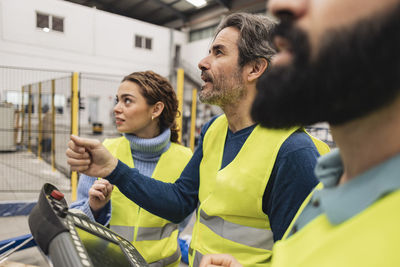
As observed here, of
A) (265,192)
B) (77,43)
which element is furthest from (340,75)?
(77,43)

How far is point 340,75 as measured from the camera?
43 cm

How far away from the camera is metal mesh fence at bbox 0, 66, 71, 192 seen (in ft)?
17.8

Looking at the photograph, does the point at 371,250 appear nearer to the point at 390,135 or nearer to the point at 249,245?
the point at 390,135

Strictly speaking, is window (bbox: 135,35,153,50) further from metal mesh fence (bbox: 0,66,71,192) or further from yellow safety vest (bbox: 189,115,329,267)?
yellow safety vest (bbox: 189,115,329,267)

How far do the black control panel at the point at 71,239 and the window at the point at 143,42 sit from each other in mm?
14536

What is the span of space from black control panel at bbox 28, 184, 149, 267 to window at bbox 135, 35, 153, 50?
47.7ft

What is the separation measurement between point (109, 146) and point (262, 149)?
1023 millimetres

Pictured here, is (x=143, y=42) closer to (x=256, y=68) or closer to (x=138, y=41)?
(x=138, y=41)

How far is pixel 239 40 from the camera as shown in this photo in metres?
1.22

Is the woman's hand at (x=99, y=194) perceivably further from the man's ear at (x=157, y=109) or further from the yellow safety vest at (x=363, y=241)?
the yellow safety vest at (x=363, y=241)

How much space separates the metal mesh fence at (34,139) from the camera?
5418 millimetres

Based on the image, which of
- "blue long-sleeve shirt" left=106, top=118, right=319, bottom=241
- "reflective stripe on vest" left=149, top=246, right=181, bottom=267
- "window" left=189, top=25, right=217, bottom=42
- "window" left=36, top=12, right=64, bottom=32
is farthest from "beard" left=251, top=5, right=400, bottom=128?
"window" left=189, top=25, right=217, bottom=42

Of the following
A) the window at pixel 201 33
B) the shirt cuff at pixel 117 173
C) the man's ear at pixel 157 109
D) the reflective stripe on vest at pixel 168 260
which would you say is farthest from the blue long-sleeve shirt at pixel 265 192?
the window at pixel 201 33

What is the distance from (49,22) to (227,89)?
1275 centimetres
